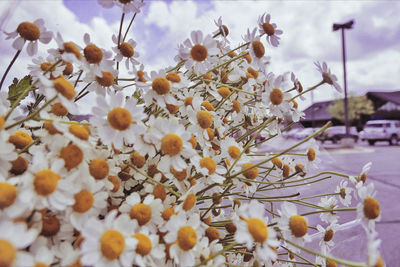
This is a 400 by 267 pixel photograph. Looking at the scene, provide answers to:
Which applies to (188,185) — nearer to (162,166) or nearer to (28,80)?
(162,166)

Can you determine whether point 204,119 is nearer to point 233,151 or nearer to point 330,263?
point 233,151

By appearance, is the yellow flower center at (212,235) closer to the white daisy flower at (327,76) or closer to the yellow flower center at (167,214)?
the yellow flower center at (167,214)

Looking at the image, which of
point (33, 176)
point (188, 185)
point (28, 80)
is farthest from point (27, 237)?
point (28, 80)

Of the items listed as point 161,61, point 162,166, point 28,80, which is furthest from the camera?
point 161,61

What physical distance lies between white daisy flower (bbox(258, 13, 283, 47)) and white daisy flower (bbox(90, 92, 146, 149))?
1.05 ft

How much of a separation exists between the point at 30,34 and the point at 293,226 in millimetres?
367

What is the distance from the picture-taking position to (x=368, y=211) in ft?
1.16

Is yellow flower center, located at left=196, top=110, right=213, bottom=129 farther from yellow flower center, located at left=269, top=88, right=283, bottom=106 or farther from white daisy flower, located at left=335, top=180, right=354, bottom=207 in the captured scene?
white daisy flower, located at left=335, top=180, right=354, bottom=207

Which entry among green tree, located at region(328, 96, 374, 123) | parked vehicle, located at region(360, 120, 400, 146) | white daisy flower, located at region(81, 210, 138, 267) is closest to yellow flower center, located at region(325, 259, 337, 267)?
white daisy flower, located at region(81, 210, 138, 267)

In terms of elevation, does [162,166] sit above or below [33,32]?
below

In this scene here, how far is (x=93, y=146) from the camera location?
0.30m

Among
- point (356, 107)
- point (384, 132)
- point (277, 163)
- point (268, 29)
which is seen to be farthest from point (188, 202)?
point (356, 107)

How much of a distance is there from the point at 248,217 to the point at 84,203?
0.15 metres

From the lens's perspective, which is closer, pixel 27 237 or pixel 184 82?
pixel 27 237
